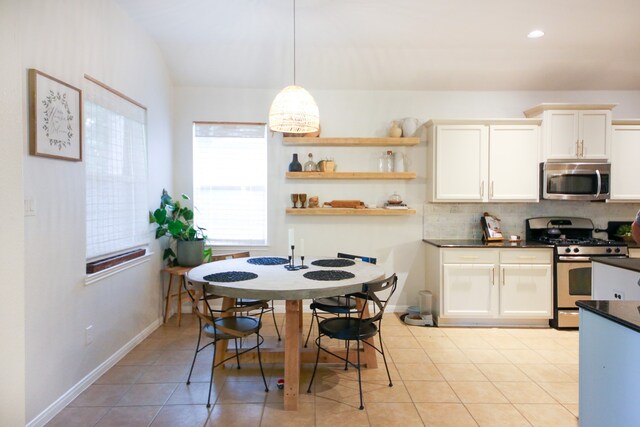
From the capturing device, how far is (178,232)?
150 inches

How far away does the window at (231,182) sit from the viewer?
4.42 m

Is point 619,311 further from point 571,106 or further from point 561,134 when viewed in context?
point 571,106

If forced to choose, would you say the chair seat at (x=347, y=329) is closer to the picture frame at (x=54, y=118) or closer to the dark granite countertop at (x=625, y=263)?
the dark granite countertop at (x=625, y=263)

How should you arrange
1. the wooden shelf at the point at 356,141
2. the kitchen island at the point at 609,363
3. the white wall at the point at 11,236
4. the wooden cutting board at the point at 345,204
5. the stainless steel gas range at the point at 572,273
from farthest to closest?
the wooden cutting board at the point at 345,204, the wooden shelf at the point at 356,141, the stainless steel gas range at the point at 572,273, the white wall at the point at 11,236, the kitchen island at the point at 609,363

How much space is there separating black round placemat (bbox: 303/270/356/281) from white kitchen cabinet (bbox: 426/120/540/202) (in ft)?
6.42

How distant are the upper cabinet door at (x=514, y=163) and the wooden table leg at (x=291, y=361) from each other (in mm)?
2807

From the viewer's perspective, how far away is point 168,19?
346 centimetres

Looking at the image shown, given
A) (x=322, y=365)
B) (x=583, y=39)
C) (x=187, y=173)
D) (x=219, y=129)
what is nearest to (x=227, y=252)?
(x=187, y=173)

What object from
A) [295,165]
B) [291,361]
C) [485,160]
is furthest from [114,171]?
[485,160]

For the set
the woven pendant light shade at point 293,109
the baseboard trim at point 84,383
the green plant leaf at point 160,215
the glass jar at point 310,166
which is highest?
the woven pendant light shade at point 293,109

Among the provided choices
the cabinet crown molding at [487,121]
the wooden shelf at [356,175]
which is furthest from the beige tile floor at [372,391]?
the cabinet crown molding at [487,121]

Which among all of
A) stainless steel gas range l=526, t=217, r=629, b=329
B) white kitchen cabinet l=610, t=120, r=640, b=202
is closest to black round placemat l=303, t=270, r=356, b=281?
stainless steel gas range l=526, t=217, r=629, b=329

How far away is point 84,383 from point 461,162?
3.93m

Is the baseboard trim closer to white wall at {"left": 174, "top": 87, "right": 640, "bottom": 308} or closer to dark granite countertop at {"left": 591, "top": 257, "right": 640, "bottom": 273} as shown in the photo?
white wall at {"left": 174, "top": 87, "right": 640, "bottom": 308}
